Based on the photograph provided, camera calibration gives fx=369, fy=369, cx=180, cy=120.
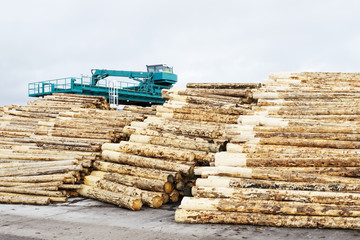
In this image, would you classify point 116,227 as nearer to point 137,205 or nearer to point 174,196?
point 137,205

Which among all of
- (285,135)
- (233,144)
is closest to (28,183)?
(233,144)

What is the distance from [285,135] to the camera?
1037 cm

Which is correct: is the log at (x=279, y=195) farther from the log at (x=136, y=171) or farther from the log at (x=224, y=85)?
the log at (x=224, y=85)

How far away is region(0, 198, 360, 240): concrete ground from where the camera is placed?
702cm

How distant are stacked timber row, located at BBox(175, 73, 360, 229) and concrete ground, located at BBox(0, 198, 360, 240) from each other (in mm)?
298

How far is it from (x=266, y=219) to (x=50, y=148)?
833 centimetres

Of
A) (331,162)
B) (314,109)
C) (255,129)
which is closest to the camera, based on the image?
(331,162)

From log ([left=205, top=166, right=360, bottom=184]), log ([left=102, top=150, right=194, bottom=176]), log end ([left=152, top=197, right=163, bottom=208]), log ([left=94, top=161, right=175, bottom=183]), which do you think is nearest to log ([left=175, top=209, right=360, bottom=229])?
log ([left=205, top=166, right=360, bottom=184])

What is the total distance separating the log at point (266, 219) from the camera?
23.4 ft

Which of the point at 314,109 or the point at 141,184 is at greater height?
the point at 314,109

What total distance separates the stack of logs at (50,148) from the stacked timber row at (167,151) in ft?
2.03

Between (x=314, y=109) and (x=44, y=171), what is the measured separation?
28.4 feet

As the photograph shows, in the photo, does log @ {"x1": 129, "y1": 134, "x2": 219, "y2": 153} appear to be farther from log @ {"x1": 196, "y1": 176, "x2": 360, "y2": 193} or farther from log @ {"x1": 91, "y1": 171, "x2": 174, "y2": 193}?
log @ {"x1": 196, "y1": 176, "x2": 360, "y2": 193}

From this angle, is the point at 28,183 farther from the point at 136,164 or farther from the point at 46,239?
the point at 46,239
